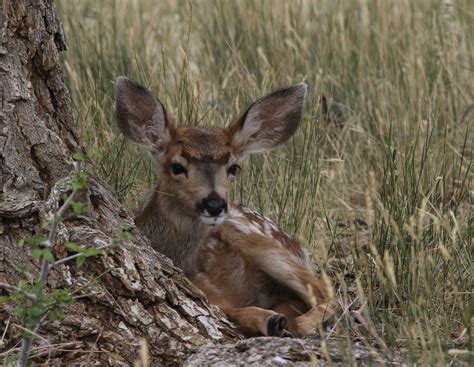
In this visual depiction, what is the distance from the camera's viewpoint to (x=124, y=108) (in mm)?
5816

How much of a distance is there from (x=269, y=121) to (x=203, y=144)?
0.50m

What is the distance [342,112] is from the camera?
8.33m

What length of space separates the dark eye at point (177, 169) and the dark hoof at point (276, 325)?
1012 millimetres

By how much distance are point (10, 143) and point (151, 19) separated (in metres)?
5.70

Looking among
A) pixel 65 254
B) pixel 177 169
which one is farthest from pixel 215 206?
pixel 65 254

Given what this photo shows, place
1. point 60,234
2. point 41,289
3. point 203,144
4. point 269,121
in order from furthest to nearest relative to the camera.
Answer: point 269,121 → point 203,144 → point 60,234 → point 41,289

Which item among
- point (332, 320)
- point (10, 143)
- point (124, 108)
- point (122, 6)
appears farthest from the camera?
point (122, 6)

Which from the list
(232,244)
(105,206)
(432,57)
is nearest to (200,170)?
(232,244)

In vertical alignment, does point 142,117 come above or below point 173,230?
above

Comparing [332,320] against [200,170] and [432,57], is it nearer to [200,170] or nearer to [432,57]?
[200,170]

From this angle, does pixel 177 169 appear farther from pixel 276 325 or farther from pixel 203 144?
pixel 276 325

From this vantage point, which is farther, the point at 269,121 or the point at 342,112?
the point at 342,112

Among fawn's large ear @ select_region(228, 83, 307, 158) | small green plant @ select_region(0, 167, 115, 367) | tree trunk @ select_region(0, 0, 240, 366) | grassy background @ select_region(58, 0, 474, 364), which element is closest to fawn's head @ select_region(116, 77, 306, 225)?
fawn's large ear @ select_region(228, 83, 307, 158)

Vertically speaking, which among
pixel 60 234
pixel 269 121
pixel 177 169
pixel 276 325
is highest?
pixel 60 234
